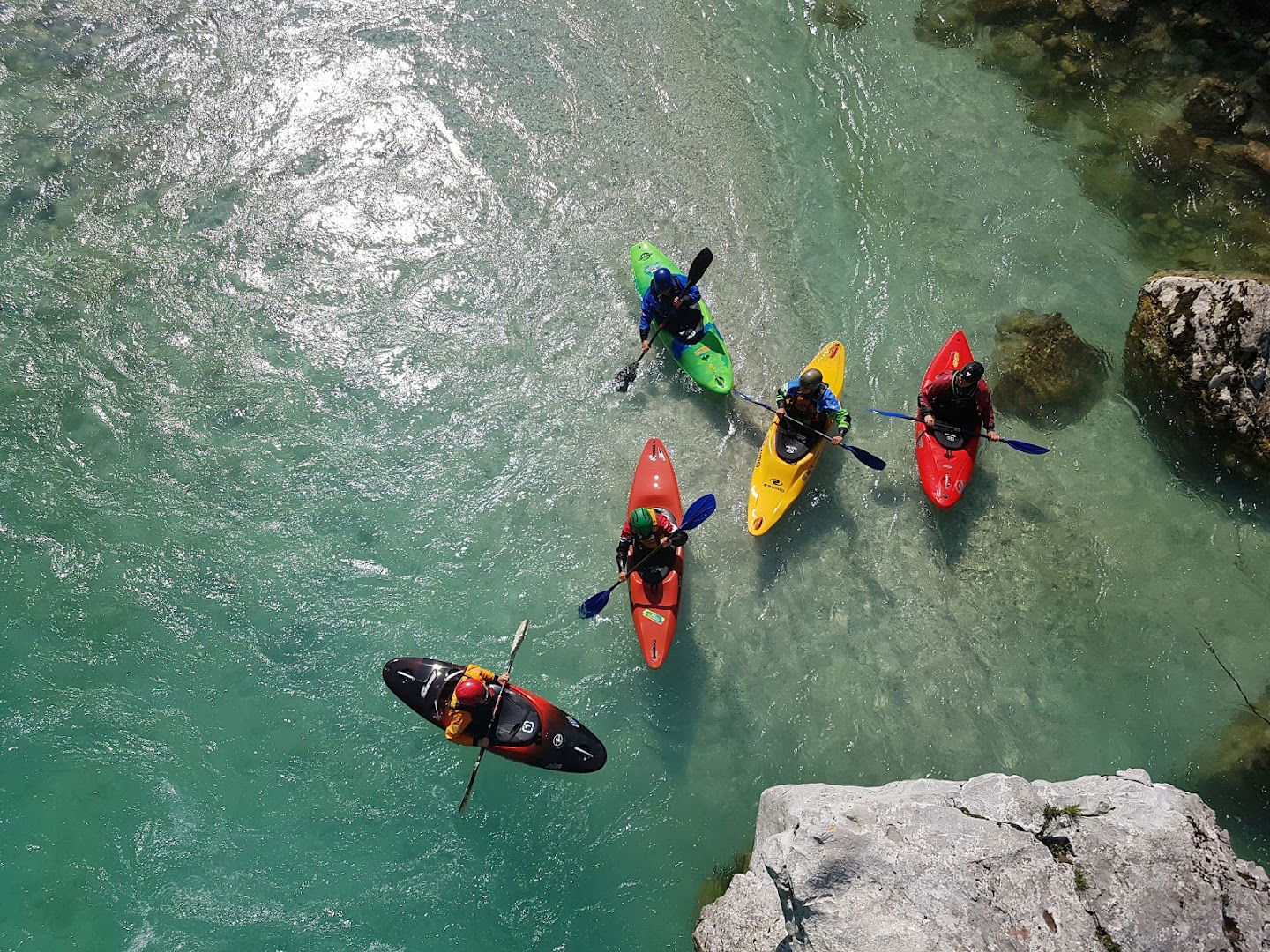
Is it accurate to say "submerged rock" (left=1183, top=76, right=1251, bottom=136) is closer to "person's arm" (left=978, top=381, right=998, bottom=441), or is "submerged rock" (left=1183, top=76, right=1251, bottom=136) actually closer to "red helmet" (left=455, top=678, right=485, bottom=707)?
"person's arm" (left=978, top=381, right=998, bottom=441)

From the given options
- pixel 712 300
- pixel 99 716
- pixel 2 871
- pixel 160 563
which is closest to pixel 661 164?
pixel 712 300

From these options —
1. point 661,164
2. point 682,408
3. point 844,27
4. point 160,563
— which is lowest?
point 160,563

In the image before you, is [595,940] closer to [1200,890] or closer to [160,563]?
[1200,890]

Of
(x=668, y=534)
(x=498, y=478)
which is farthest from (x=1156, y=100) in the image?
(x=498, y=478)

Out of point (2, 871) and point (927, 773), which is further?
point (927, 773)

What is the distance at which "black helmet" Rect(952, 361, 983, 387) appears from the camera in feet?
21.7

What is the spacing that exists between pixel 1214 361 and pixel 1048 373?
4.32 ft

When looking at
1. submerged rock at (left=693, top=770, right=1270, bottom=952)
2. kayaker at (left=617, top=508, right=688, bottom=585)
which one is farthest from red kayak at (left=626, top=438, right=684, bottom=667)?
submerged rock at (left=693, top=770, right=1270, bottom=952)

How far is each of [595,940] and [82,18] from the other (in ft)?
33.9

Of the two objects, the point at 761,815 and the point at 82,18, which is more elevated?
the point at 82,18

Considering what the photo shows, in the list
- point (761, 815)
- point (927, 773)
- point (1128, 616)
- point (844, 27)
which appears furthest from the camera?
point (844, 27)

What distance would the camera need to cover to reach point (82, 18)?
28.7 ft

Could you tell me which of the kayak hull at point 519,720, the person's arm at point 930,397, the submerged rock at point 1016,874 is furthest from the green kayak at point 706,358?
the submerged rock at point 1016,874

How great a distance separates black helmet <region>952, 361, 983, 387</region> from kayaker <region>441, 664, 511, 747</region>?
4.44 meters
